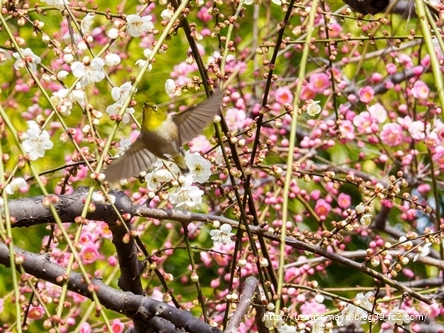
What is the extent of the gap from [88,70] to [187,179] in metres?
0.24

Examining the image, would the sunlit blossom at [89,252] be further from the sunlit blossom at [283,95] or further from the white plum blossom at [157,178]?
the white plum blossom at [157,178]

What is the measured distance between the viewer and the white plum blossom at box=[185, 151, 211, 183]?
4.42 feet

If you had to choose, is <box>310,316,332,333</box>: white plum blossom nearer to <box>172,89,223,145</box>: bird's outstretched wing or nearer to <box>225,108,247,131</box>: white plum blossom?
<box>172,89,223,145</box>: bird's outstretched wing

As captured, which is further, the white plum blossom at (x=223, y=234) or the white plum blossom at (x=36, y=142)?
the white plum blossom at (x=223, y=234)

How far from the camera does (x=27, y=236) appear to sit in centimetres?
246

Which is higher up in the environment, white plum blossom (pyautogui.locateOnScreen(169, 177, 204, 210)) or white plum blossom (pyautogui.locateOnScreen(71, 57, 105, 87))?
white plum blossom (pyautogui.locateOnScreen(71, 57, 105, 87))

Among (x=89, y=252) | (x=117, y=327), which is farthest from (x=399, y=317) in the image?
(x=89, y=252)

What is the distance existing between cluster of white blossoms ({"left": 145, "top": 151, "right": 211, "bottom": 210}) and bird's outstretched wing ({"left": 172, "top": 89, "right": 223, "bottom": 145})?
1.9 inches

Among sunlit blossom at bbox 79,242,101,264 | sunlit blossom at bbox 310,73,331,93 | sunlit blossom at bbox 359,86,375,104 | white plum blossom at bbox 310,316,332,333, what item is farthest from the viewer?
sunlit blossom at bbox 310,73,331,93

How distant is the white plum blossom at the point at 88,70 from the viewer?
124cm

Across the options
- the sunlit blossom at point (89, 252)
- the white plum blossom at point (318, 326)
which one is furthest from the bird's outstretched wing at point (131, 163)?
the sunlit blossom at point (89, 252)

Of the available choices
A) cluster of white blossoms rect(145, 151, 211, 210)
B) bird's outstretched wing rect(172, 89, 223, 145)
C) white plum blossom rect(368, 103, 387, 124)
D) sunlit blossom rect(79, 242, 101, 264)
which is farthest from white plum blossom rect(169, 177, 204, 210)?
white plum blossom rect(368, 103, 387, 124)

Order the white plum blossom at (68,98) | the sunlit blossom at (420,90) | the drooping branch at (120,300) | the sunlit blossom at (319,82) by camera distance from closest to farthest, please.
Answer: the white plum blossom at (68,98), the drooping branch at (120,300), the sunlit blossom at (420,90), the sunlit blossom at (319,82)

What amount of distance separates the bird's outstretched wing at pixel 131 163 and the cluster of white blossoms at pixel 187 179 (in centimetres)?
2
